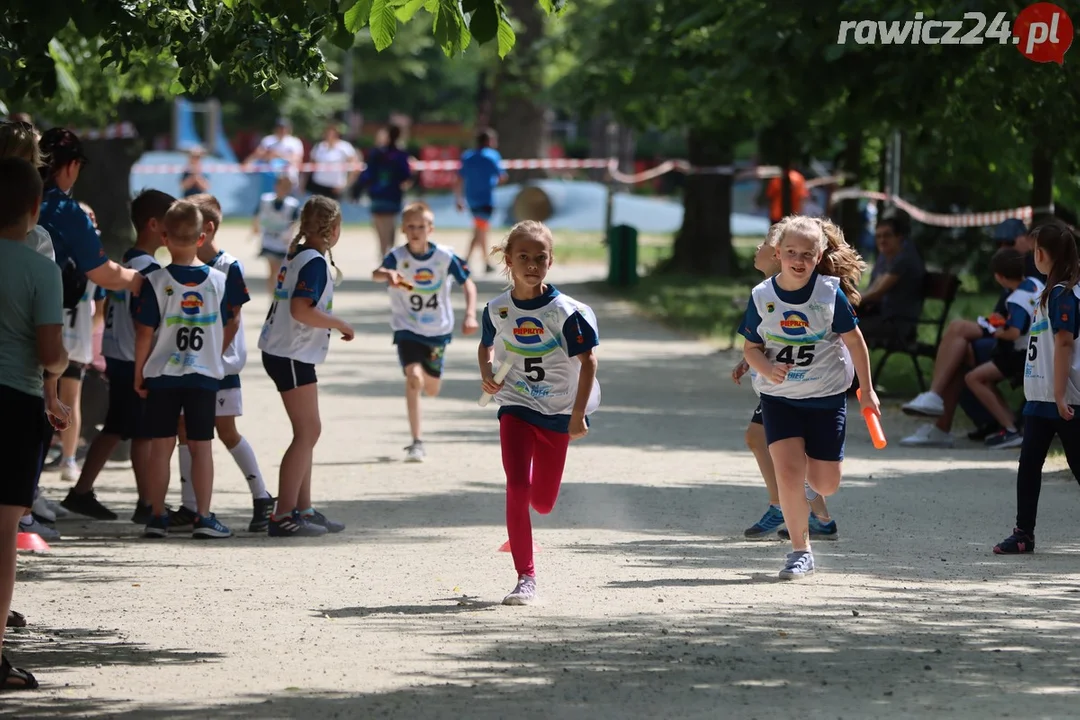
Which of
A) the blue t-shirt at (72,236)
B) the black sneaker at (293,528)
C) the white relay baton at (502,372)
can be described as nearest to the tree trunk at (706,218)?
the black sneaker at (293,528)

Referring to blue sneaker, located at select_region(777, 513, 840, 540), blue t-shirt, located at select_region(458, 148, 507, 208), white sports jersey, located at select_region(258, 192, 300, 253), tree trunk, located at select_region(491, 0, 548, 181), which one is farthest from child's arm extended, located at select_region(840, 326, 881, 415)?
tree trunk, located at select_region(491, 0, 548, 181)

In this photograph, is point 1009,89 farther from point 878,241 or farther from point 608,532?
point 608,532

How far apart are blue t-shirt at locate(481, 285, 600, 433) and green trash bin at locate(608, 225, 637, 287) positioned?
1758 centimetres

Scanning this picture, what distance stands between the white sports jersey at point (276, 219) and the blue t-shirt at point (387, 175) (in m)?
4.68

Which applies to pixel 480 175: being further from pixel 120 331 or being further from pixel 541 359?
pixel 541 359

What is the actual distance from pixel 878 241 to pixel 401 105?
59487mm

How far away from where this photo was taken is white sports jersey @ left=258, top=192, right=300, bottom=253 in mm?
20219

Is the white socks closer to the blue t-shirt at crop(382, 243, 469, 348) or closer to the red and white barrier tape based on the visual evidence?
the blue t-shirt at crop(382, 243, 469, 348)

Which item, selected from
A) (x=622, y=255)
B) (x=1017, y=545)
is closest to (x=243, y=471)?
(x=1017, y=545)

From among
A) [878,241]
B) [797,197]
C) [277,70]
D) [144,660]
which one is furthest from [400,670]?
[797,197]

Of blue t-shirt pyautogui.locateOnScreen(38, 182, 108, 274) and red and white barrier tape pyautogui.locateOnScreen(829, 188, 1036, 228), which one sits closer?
blue t-shirt pyautogui.locateOnScreen(38, 182, 108, 274)

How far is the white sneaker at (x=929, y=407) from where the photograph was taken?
496 inches

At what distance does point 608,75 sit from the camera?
79.0ft

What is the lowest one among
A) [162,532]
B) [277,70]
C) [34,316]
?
[162,532]
